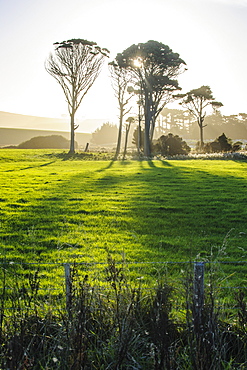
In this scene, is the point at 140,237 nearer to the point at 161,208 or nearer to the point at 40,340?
the point at 161,208

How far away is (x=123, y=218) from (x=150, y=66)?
30.7 metres

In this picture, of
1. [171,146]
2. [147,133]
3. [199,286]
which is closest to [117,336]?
[199,286]

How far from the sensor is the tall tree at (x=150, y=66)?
36656 mm

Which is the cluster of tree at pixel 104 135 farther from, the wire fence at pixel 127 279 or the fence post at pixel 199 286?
the fence post at pixel 199 286

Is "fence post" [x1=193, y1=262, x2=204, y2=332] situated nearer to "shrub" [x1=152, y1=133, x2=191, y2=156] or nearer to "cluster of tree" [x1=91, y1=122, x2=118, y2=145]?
"shrub" [x1=152, y1=133, x2=191, y2=156]

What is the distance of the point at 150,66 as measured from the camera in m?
37.9

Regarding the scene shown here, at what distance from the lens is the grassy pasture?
7.30m

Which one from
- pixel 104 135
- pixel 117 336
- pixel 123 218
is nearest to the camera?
pixel 117 336

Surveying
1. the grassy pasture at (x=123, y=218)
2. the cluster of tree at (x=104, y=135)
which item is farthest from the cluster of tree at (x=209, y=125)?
the grassy pasture at (x=123, y=218)

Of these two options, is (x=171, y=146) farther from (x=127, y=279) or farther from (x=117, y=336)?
(x=117, y=336)

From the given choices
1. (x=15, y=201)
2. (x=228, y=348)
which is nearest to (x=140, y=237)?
(x=228, y=348)

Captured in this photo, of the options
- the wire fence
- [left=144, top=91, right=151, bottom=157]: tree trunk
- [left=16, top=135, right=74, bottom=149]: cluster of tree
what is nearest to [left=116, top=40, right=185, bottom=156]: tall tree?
[left=144, top=91, right=151, bottom=157]: tree trunk

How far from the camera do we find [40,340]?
4.12 meters

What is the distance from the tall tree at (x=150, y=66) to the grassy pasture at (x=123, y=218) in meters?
21.4
